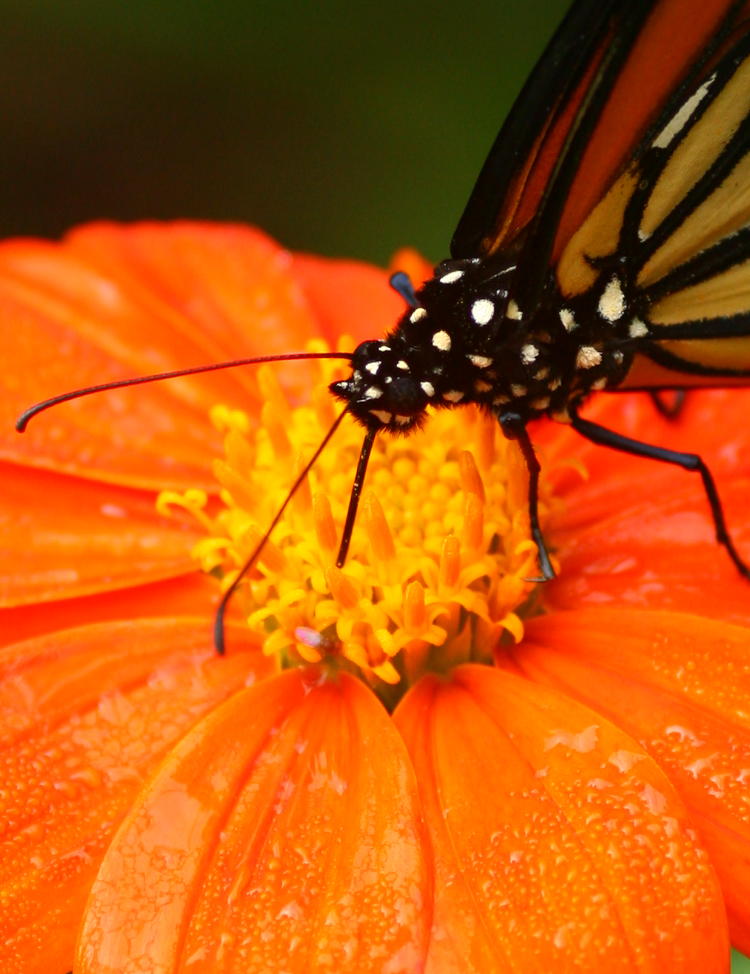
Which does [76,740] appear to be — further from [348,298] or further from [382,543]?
[348,298]

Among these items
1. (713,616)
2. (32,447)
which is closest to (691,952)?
(713,616)


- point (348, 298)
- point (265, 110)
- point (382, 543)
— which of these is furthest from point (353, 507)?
point (265, 110)

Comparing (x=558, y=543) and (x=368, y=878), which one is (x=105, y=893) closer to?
(x=368, y=878)

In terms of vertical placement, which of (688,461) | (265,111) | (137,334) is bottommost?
(688,461)

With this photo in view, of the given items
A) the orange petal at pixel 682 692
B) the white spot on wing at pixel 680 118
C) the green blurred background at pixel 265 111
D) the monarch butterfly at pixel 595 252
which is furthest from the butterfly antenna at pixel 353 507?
the green blurred background at pixel 265 111

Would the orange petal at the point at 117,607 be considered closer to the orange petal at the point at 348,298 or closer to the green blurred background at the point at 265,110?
the orange petal at the point at 348,298

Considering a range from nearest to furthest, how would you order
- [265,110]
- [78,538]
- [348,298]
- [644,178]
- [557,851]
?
[557,851] → [644,178] → [78,538] → [348,298] → [265,110]
